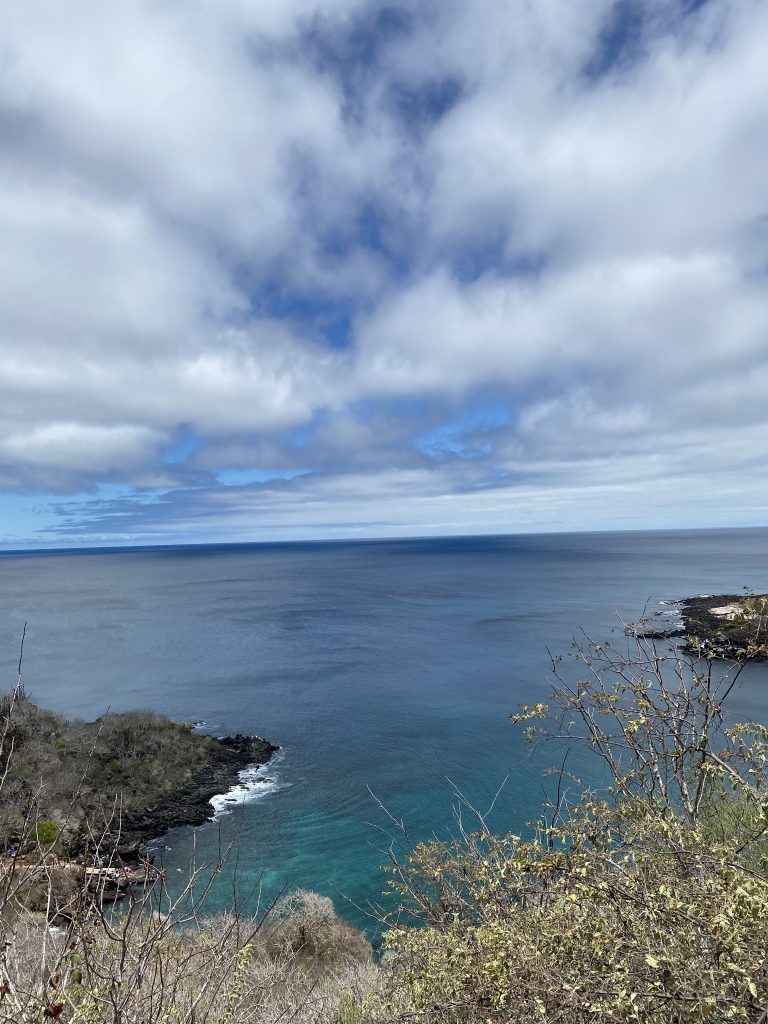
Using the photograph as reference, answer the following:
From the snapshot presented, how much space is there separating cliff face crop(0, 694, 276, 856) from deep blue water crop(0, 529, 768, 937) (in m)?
3.11

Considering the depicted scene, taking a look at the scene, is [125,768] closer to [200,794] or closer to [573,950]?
[200,794]

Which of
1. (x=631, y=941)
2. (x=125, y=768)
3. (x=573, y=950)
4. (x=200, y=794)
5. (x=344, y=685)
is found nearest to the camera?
(x=631, y=941)

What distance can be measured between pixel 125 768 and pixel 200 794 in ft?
20.4

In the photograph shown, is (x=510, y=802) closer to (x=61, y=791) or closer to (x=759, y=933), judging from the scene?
(x=61, y=791)

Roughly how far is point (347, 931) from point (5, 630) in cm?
10199

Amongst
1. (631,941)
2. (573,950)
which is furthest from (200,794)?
(631,941)

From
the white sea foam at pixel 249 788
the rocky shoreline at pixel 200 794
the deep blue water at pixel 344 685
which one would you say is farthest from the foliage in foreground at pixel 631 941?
the white sea foam at pixel 249 788

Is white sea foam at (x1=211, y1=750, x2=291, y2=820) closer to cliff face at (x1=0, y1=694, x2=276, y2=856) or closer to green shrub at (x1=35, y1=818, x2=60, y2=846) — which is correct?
cliff face at (x1=0, y1=694, x2=276, y2=856)

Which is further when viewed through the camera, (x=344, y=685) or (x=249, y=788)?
(x=344, y=685)

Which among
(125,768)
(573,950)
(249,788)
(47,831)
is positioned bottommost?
(249,788)

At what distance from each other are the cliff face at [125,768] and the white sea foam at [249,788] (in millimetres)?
632

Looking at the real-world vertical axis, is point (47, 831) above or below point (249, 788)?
above

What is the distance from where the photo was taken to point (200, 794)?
133 ft

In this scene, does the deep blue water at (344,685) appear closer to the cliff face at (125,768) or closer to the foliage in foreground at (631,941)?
the cliff face at (125,768)
